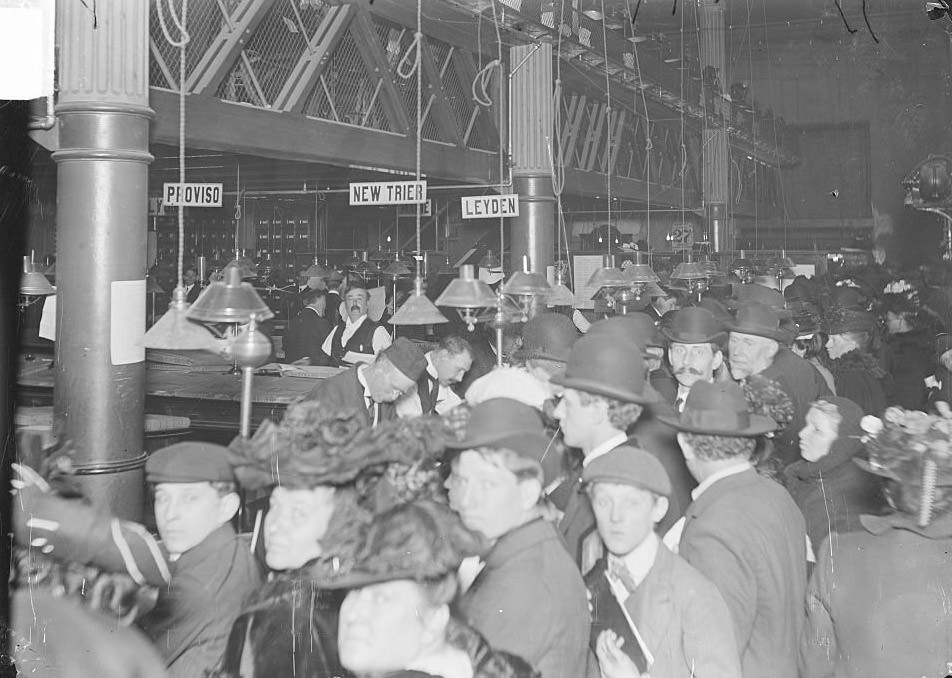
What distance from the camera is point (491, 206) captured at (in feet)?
24.3

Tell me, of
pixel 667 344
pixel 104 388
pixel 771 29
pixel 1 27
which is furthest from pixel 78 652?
pixel 771 29

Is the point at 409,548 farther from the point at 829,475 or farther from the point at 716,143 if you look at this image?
the point at 716,143

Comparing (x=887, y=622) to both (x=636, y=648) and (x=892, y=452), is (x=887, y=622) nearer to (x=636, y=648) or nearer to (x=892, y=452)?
(x=892, y=452)

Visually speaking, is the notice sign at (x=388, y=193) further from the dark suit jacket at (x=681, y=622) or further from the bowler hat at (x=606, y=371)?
the dark suit jacket at (x=681, y=622)

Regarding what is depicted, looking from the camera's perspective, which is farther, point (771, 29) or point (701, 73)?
point (701, 73)

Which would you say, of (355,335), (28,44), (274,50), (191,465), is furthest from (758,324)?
(355,335)

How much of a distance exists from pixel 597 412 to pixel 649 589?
0.72 meters

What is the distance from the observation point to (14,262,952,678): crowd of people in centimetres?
321

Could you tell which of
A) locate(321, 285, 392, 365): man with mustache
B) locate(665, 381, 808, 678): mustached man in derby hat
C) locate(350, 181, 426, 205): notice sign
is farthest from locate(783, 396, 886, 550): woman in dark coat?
locate(321, 285, 392, 365): man with mustache

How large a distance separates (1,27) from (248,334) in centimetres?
191

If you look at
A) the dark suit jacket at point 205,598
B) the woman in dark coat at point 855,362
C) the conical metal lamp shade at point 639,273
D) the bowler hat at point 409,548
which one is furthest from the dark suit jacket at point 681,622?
the conical metal lamp shade at point 639,273

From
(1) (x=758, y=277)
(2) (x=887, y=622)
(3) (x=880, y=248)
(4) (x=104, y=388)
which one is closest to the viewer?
(2) (x=887, y=622)

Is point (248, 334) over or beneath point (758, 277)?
beneath

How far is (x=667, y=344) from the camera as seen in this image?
5355 mm
